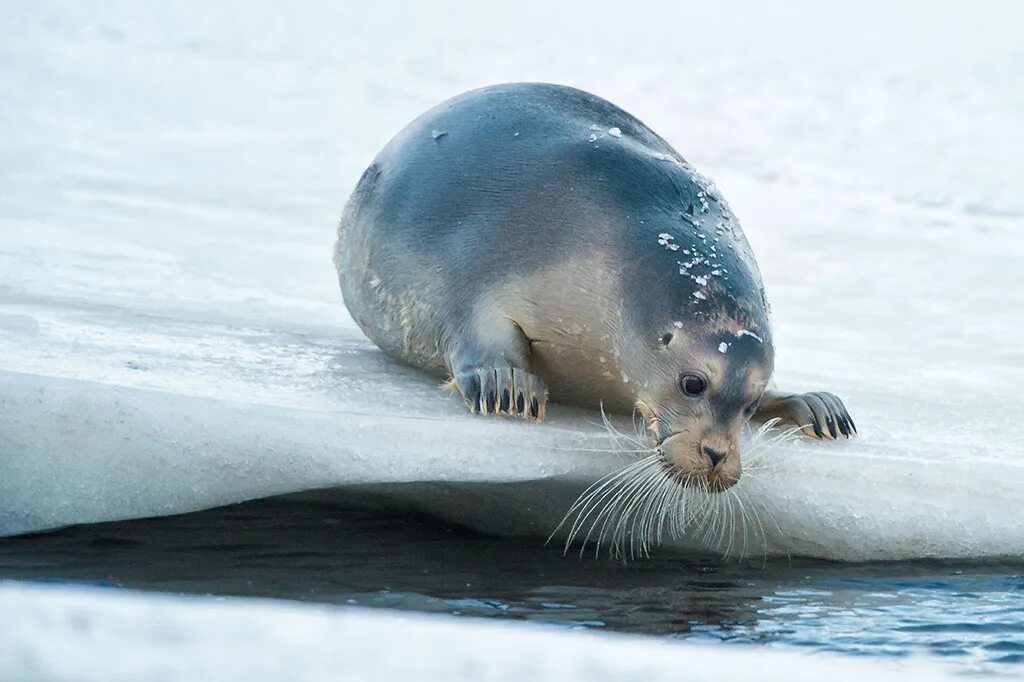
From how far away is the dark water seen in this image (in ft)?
8.05

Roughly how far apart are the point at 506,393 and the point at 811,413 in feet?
2.20

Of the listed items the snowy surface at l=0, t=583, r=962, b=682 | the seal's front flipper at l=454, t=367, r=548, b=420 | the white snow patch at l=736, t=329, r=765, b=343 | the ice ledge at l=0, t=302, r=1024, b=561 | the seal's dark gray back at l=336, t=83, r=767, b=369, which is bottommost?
the snowy surface at l=0, t=583, r=962, b=682

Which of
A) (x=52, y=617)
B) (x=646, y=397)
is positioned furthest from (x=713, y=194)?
(x=52, y=617)

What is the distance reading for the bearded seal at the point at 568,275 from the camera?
9.22 ft

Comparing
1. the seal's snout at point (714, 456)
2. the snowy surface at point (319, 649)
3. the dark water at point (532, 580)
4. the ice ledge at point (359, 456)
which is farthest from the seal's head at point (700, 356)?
the snowy surface at point (319, 649)

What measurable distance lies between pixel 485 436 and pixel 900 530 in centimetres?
82

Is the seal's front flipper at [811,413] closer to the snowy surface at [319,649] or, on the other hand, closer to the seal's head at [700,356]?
the seal's head at [700,356]

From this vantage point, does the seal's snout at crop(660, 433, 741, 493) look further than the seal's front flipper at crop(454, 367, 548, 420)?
No

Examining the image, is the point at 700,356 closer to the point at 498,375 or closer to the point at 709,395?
the point at 709,395

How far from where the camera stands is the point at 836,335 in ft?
15.8

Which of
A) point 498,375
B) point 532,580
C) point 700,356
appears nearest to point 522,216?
point 498,375

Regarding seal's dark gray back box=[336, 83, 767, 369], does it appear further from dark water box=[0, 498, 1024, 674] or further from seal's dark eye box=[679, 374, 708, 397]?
dark water box=[0, 498, 1024, 674]

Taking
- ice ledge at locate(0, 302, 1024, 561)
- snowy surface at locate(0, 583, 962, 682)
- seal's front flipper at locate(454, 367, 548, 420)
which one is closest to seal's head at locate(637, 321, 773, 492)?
ice ledge at locate(0, 302, 1024, 561)

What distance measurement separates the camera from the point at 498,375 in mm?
2941
